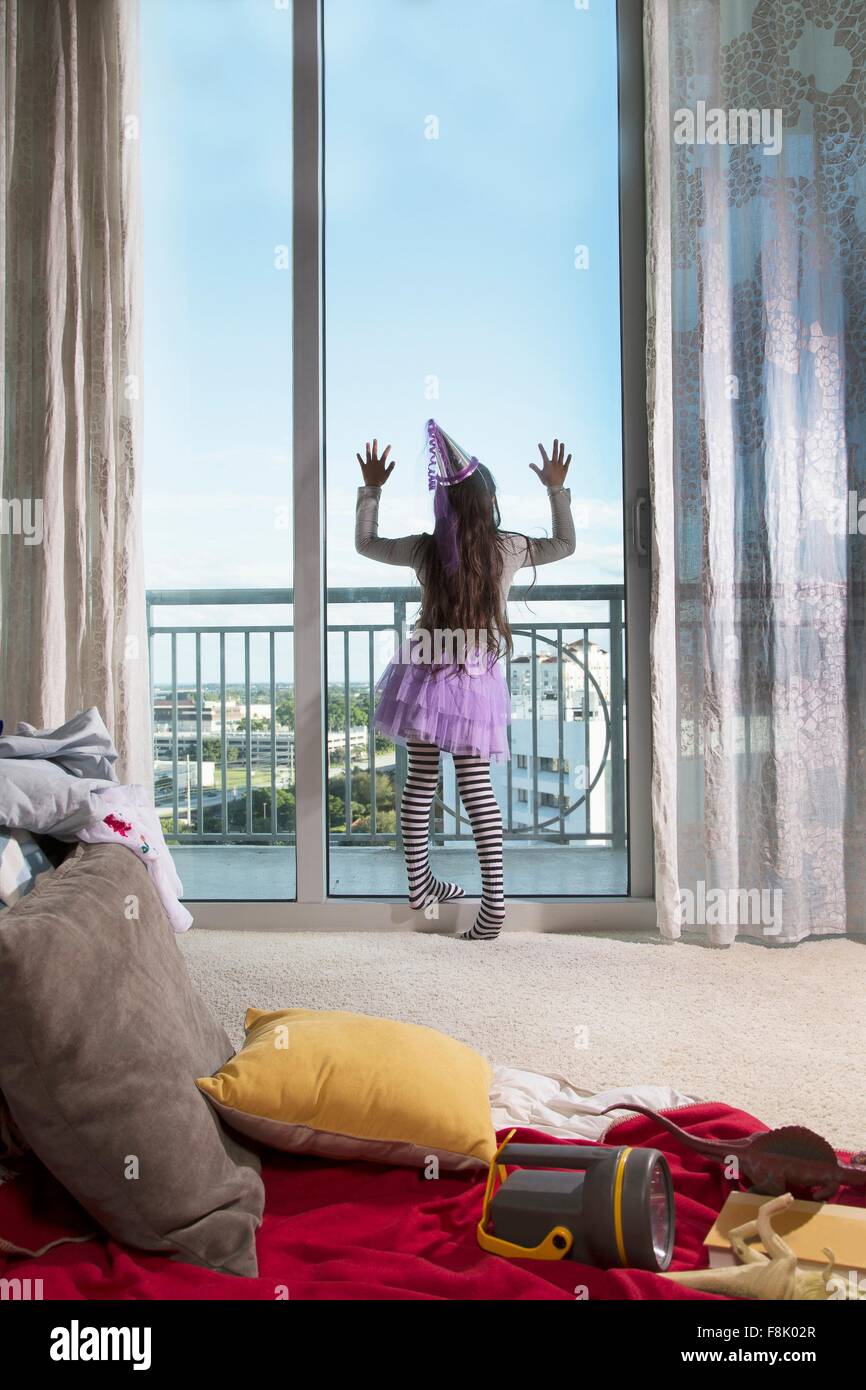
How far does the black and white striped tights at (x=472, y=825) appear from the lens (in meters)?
2.91

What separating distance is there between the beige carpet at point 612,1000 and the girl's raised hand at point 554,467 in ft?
4.32

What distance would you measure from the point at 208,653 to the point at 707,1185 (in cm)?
231

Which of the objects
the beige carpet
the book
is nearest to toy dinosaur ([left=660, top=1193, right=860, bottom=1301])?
the book

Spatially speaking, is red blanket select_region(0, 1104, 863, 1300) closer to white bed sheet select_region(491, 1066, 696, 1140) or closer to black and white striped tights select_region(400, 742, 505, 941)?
white bed sheet select_region(491, 1066, 696, 1140)

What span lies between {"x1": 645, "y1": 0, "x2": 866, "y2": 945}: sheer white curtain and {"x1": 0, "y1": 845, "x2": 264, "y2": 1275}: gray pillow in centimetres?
193

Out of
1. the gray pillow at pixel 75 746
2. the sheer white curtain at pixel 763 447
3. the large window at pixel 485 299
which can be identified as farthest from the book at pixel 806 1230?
the large window at pixel 485 299

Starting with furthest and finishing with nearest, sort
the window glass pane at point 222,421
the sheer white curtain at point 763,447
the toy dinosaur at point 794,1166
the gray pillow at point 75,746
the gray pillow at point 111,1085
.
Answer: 1. the window glass pane at point 222,421
2. the sheer white curtain at point 763,447
3. the gray pillow at point 75,746
4. the toy dinosaur at point 794,1166
5. the gray pillow at point 111,1085

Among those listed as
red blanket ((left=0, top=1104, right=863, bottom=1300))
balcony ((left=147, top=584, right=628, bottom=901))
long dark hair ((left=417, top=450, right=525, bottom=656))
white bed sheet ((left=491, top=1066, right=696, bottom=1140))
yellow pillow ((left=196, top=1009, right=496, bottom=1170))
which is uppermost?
long dark hair ((left=417, top=450, right=525, bottom=656))

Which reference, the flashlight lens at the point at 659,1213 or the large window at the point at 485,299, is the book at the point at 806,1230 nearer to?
the flashlight lens at the point at 659,1213

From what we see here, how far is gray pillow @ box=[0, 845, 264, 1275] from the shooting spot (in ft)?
3.22

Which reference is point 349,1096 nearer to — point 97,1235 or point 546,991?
point 97,1235

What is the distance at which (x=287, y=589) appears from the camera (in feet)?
10.4

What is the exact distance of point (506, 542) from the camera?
294 cm

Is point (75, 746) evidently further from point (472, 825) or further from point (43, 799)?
point (472, 825)
